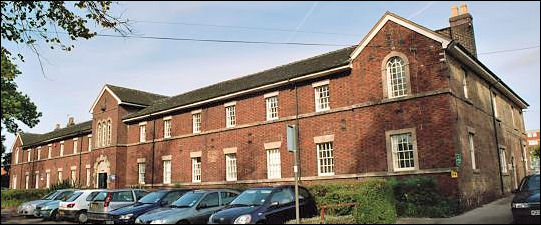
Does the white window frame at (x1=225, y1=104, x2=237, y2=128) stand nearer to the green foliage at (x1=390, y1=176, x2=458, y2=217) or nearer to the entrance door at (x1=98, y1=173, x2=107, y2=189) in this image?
the green foliage at (x1=390, y1=176, x2=458, y2=217)

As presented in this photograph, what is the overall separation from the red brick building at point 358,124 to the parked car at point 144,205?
740cm

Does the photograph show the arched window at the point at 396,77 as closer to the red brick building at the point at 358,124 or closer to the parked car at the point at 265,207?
the red brick building at the point at 358,124

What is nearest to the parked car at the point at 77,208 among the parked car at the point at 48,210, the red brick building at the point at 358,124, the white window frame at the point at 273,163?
the parked car at the point at 48,210

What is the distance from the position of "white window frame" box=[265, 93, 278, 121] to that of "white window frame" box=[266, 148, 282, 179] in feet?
6.39

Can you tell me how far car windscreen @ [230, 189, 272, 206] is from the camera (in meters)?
13.2

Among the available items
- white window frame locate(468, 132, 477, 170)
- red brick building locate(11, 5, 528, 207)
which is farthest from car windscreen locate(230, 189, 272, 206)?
white window frame locate(468, 132, 477, 170)

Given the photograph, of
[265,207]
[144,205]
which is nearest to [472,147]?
[265,207]

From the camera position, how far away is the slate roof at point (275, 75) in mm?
22578

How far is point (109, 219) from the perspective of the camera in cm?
1576

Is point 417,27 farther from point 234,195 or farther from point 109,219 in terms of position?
point 109,219

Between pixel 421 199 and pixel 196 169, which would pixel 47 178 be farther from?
pixel 421 199

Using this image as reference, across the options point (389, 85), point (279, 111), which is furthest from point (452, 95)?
point (279, 111)

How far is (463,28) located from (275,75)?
36.8 ft

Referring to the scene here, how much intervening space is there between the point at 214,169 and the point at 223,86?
7022 mm
